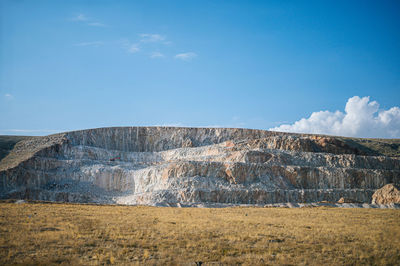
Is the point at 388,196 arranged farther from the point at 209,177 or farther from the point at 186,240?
the point at 186,240

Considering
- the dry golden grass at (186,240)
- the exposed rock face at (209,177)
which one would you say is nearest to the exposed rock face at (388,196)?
the exposed rock face at (209,177)

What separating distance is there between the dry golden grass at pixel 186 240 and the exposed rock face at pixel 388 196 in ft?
54.0

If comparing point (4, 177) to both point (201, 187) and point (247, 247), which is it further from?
point (247, 247)

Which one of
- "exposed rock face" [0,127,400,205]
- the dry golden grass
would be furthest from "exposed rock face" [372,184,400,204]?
the dry golden grass

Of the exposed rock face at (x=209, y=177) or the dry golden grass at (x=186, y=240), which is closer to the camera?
the dry golden grass at (x=186, y=240)

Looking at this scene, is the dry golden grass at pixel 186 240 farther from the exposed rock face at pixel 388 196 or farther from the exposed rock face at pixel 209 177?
the exposed rock face at pixel 209 177

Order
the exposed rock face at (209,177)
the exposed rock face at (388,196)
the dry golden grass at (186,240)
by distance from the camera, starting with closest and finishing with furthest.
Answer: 1. the dry golden grass at (186,240)
2. the exposed rock face at (388,196)
3. the exposed rock face at (209,177)

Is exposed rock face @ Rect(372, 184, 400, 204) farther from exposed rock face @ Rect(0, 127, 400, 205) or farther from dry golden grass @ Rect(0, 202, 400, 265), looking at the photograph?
dry golden grass @ Rect(0, 202, 400, 265)

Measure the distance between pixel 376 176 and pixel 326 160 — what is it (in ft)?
25.5

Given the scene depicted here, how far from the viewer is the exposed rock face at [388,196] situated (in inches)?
1676

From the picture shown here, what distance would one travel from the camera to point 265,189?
47562 millimetres

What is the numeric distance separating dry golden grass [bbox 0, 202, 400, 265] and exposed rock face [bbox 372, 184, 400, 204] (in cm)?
1646

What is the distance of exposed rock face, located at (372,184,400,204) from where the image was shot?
140 feet

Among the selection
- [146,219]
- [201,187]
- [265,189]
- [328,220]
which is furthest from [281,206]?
[146,219]
